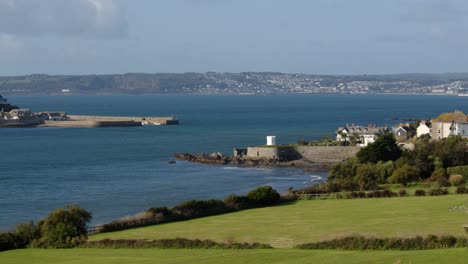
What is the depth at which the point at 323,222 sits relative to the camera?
86.9 ft

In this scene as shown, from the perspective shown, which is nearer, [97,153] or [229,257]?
[229,257]

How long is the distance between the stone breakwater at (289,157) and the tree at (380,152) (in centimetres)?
1010

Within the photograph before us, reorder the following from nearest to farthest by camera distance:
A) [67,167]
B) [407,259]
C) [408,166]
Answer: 1. [407,259]
2. [408,166]
3. [67,167]

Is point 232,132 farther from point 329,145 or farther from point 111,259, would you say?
point 111,259

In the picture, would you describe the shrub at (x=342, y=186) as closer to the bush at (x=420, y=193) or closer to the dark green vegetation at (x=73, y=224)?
the bush at (x=420, y=193)

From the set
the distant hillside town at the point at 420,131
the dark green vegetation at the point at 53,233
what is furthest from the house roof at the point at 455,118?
the dark green vegetation at the point at 53,233

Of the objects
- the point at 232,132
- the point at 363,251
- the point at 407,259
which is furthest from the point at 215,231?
the point at 232,132

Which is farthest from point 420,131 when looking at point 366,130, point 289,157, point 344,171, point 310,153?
point 344,171

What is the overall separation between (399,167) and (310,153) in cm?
1833

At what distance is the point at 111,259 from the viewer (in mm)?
20516

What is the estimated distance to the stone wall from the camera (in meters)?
57.4

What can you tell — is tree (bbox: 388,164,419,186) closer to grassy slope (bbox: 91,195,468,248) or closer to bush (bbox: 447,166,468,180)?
bush (bbox: 447,166,468,180)

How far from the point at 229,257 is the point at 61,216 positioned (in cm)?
743

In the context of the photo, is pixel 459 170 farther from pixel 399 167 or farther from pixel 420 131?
pixel 420 131
